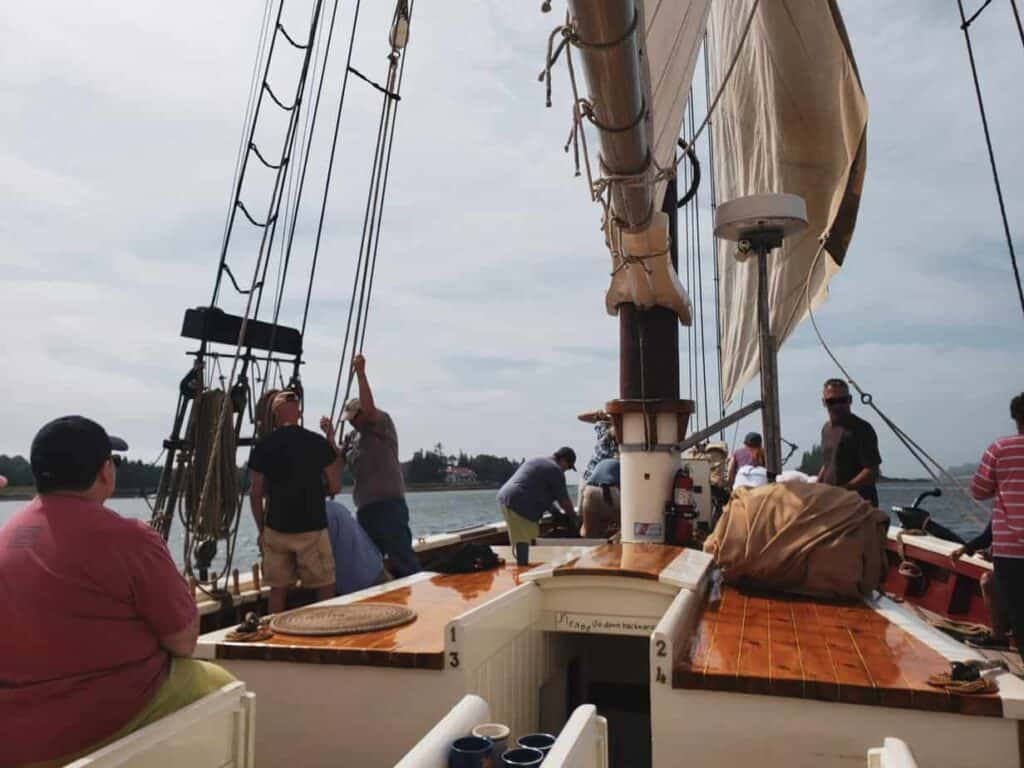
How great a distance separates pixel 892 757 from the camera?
170 cm

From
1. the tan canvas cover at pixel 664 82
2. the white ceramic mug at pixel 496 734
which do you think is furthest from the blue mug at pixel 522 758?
the tan canvas cover at pixel 664 82

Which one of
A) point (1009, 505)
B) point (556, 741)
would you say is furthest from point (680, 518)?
point (556, 741)

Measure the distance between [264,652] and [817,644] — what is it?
2.03 metres

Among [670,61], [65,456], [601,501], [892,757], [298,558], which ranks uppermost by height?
[670,61]

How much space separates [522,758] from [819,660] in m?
Answer: 1.31

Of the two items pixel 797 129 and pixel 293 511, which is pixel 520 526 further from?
pixel 797 129

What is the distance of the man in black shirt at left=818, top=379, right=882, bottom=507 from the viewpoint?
489 cm

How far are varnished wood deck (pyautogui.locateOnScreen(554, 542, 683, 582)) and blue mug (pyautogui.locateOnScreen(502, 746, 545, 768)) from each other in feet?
5.73

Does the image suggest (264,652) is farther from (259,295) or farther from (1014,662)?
(1014,662)

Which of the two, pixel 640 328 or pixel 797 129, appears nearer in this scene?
pixel 640 328

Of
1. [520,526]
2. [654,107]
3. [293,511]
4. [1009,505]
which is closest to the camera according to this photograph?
[1009,505]

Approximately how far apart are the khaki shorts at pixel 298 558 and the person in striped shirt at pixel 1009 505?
10.6 feet

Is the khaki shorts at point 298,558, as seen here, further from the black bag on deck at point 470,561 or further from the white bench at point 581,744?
the white bench at point 581,744

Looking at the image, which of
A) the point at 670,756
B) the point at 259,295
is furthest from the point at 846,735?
the point at 259,295
